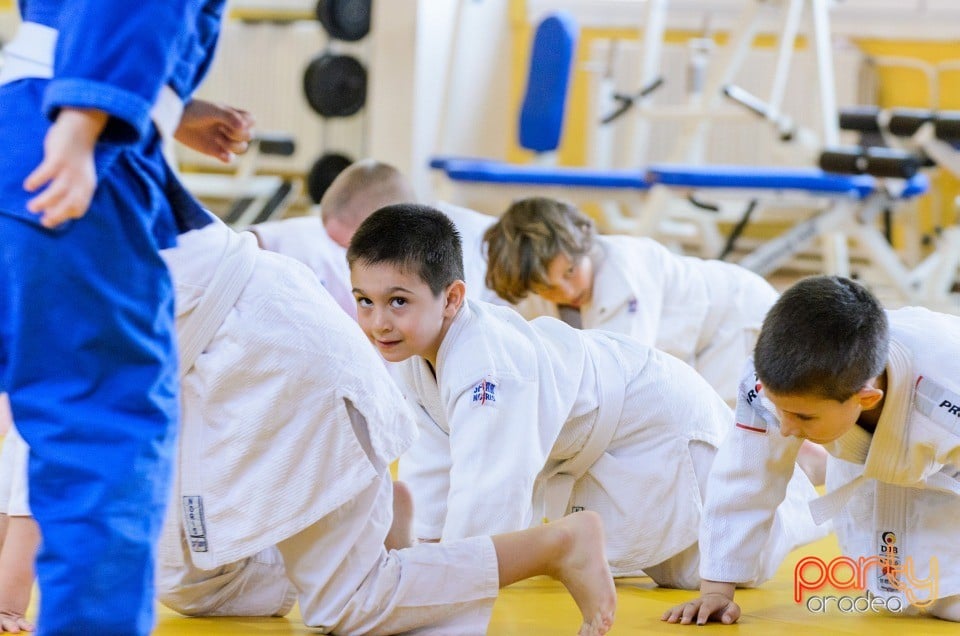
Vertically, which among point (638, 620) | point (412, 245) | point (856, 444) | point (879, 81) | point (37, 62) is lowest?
point (638, 620)

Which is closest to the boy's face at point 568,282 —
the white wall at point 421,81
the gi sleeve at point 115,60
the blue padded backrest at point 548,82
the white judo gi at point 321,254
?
the white judo gi at point 321,254

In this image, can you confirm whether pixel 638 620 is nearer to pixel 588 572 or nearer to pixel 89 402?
pixel 588 572

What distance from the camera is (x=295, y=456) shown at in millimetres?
1741

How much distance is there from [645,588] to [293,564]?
75cm

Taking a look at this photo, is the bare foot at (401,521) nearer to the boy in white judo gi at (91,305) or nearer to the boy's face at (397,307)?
the boy's face at (397,307)

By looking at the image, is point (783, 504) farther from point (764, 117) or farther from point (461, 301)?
point (764, 117)

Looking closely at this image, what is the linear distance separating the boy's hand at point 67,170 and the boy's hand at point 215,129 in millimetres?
320

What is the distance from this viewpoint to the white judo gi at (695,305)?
3273 mm

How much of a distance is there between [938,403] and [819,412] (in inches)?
8.3

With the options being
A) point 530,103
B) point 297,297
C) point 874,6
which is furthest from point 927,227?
point 297,297

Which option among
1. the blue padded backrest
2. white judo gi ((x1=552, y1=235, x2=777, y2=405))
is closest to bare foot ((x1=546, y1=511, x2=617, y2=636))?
white judo gi ((x1=552, y1=235, x2=777, y2=405))

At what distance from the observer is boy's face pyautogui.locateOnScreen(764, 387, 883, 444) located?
1789 mm

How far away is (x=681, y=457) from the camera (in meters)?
2.27

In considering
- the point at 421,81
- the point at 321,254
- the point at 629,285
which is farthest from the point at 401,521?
the point at 421,81
